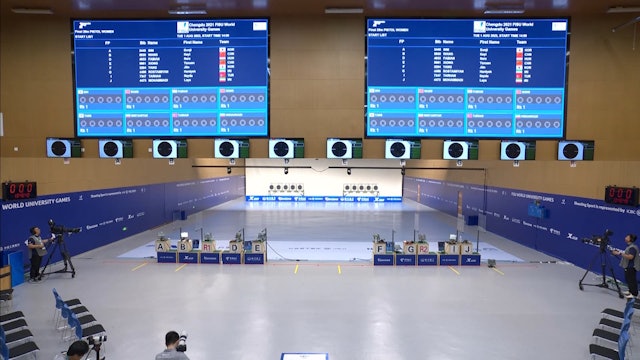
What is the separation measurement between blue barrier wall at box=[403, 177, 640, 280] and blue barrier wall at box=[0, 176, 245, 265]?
14.8m

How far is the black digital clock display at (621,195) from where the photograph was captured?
916cm

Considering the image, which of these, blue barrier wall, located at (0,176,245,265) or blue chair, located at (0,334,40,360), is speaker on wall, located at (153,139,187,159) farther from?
blue barrier wall, located at (0,176,245,265)

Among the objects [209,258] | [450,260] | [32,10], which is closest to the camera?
[32,10]

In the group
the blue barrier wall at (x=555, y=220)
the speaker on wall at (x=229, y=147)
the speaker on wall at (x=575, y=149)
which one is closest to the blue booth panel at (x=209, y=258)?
the speaker on wall at (x=229, y=147)

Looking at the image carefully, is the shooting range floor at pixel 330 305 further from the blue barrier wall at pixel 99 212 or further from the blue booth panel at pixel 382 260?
the blue barrier wall at pixel 99 212

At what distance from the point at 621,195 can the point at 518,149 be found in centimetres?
523

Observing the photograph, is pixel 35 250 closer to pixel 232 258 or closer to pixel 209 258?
pixel 209 258

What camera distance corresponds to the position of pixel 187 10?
655 cm

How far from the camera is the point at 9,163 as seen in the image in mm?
9609

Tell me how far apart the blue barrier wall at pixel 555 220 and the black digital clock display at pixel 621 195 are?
0.21 meters

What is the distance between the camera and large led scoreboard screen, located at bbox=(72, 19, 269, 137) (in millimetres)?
6516

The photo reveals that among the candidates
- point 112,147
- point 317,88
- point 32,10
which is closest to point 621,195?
point 317,88

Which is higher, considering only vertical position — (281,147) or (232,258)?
(281,147)

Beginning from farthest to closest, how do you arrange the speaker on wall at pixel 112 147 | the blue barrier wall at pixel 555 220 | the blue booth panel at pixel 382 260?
the blue booth panel at pixel 382 260
the blue barrier wall at pixel 555 220
the speaker on wall at pixel 112 147
